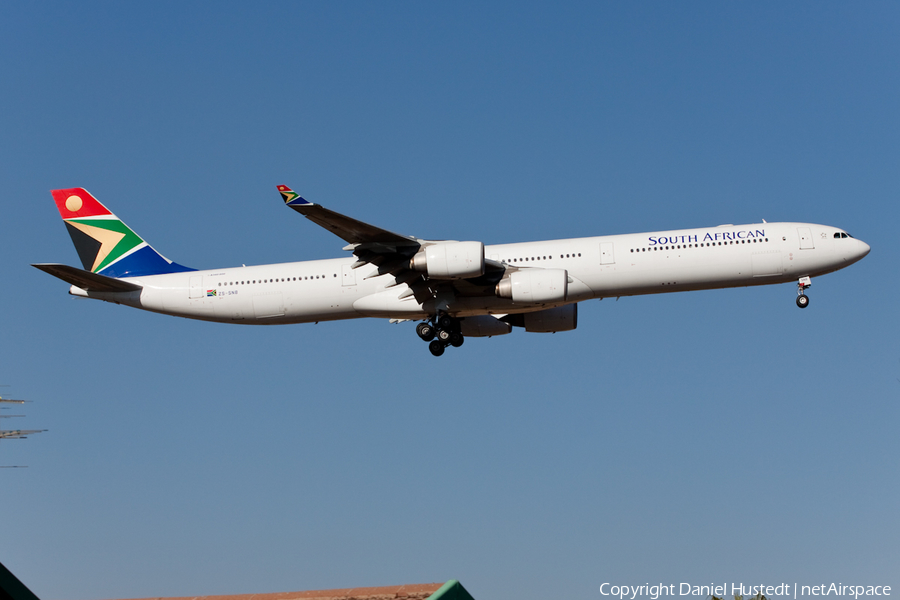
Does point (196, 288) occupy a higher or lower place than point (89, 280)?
lower

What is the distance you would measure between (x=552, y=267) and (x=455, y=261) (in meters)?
4.09

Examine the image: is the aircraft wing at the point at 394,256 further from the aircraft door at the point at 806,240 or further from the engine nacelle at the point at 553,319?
the aircraft door at the point at 806,240

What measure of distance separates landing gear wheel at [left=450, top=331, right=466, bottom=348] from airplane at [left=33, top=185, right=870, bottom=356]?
1.6 inches

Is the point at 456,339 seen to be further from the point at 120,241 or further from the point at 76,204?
the point at 76,204

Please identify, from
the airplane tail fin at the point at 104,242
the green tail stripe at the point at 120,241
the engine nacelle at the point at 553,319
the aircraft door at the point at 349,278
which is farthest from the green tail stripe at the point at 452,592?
the green tail stripe at the point at 120,241

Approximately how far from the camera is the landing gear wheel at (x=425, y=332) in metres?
37.3

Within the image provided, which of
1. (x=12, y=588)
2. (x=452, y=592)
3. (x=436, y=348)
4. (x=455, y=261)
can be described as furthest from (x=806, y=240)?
(x=12, y=588)

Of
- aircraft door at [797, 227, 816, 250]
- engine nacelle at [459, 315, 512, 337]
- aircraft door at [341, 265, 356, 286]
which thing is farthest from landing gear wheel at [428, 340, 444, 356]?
aircraft door at [797, 227, 816, 250]

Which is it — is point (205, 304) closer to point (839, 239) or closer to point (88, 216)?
point (88, 216)

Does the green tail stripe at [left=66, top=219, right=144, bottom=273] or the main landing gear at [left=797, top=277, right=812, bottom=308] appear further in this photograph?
the green tail stripe at [left=66, top=219, right=144, bottom=273]

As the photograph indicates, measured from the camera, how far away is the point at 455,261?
33656 millimetres

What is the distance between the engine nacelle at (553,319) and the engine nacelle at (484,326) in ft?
3.55

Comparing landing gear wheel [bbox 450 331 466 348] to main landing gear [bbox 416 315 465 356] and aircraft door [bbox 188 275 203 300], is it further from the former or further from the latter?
aircraft door [bbox 188 275 203 300]

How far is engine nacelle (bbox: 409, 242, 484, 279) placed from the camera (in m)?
33.6
